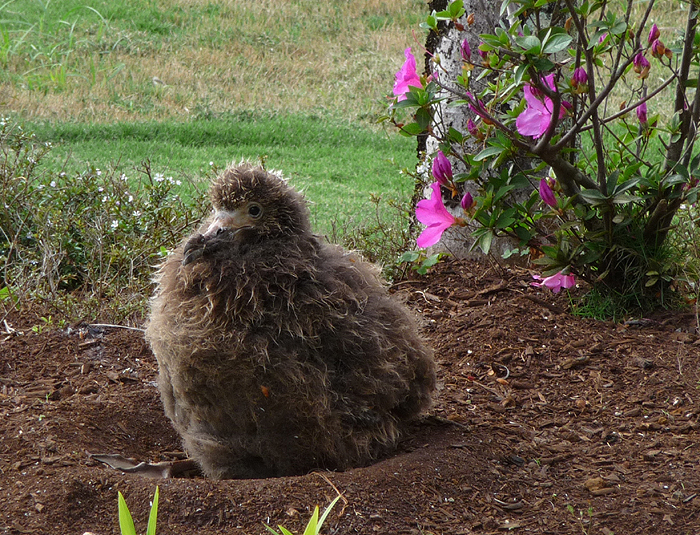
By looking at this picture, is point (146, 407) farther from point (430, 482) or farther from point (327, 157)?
point (327, 157)

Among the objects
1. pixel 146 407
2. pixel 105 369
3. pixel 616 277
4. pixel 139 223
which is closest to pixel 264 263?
pixel 146 407

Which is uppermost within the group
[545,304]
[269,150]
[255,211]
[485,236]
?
[255,211]

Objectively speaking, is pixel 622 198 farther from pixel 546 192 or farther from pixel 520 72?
pixel 520 72

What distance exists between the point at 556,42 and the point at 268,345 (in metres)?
1.55

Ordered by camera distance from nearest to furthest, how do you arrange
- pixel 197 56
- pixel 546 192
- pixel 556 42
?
1. pixel 556 42
2. pixel 546 192
3. pixel 197 56

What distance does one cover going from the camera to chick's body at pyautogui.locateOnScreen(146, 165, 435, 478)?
2.77 m

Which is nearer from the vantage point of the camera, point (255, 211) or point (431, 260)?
point (255, 211)

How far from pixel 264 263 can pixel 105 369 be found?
1637 millimetres

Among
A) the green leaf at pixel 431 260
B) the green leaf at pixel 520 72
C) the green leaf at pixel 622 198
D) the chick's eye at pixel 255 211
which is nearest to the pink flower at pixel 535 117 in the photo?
the green leaf at pixel 622 198

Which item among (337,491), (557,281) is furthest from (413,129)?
(337,491)

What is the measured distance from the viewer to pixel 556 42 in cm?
289

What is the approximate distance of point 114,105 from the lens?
10133mm

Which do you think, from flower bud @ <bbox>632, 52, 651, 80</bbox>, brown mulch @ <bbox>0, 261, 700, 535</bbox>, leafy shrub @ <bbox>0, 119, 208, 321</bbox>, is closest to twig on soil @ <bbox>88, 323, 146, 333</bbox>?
brown mulch @ <bbox>0, 261, 700, 535</bbox>

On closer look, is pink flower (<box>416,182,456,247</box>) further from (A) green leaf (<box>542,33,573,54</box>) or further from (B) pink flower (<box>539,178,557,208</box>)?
(A) green leaf (<box>542,33,573,54</box>)
